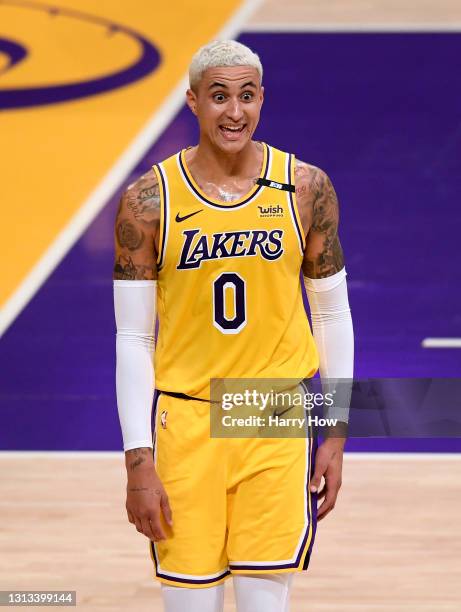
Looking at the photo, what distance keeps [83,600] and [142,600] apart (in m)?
0.22

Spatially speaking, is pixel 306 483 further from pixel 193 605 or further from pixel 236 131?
pixel 236 131

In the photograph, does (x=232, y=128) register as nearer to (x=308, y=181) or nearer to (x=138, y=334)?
(x=308, y=181)

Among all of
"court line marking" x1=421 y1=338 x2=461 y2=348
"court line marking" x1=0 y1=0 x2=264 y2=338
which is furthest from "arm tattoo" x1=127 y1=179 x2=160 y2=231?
"court line marking" x1=0 y1=0 x2=264 y2=338

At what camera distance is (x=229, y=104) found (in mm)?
2766

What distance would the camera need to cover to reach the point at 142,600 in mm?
4406

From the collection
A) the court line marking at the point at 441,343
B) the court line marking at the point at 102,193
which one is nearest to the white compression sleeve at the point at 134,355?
the court line marking at the point at 441,343

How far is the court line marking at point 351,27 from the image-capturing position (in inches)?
316

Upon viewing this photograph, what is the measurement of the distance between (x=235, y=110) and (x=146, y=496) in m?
0.91

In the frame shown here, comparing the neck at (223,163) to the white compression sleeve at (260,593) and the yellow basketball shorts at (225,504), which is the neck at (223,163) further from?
the white compression sleeve at (260,593)

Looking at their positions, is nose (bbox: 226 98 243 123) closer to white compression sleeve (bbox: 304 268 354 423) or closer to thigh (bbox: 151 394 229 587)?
white compression sleeve (bbox: 304 268 354 423)

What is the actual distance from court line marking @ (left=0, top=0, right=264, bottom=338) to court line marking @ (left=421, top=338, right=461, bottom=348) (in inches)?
85.5

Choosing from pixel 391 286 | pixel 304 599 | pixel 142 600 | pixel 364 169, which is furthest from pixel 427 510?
pixel 364 169

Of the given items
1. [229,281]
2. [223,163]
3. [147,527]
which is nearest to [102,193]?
[223,163]

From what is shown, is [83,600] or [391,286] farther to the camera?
[391,286]
